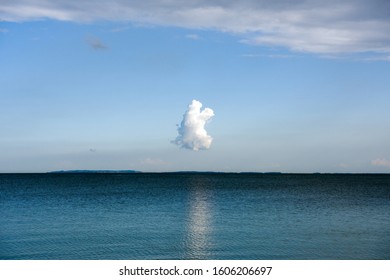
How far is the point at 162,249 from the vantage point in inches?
836

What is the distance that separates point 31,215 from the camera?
35.6 metres

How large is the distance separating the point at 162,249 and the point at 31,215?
18.0 metres
